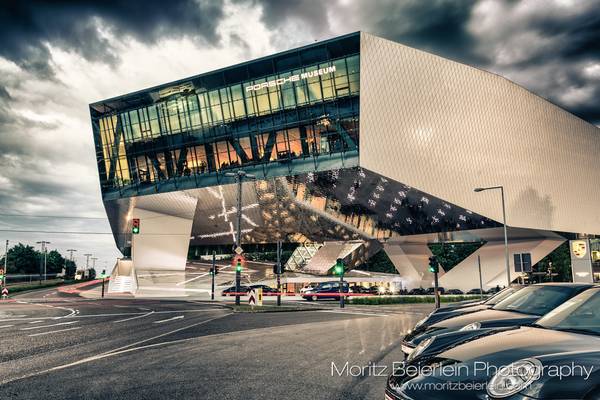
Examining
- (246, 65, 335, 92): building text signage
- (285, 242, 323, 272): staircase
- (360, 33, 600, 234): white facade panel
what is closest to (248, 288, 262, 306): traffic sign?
(360, 33, 600, 234): white facade panel

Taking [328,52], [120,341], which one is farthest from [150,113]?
[120,341]

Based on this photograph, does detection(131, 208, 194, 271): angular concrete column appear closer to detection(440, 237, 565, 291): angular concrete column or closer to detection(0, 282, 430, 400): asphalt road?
detection(440, 237, 565, 291): angular concrete column

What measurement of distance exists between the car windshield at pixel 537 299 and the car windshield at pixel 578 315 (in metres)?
2.88

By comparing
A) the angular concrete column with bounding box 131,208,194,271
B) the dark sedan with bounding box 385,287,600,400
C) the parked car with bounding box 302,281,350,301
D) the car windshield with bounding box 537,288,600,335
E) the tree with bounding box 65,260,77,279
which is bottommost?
the tree with bounding box 65,260,77,279

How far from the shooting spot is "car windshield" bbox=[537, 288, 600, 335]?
11.7 feet

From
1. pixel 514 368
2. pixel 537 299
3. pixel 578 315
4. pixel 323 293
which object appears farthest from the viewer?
pixel 323 293

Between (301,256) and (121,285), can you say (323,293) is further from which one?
(121,285)

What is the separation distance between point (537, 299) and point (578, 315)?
392 cm

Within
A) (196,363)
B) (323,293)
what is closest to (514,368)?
(196,363)

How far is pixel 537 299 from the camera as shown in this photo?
24.3 ft

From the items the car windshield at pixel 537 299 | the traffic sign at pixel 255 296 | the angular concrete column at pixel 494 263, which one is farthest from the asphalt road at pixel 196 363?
the angular concrete column at pixel 494 263

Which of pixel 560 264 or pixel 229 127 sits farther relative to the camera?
pixel 560 264

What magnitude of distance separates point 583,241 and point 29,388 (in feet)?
152

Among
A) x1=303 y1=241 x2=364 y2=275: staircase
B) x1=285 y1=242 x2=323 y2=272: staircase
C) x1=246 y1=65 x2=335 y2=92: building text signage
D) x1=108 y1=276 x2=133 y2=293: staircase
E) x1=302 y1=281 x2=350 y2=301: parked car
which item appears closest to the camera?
x1=302 y1=281 x2=350 y2=301: parked car
